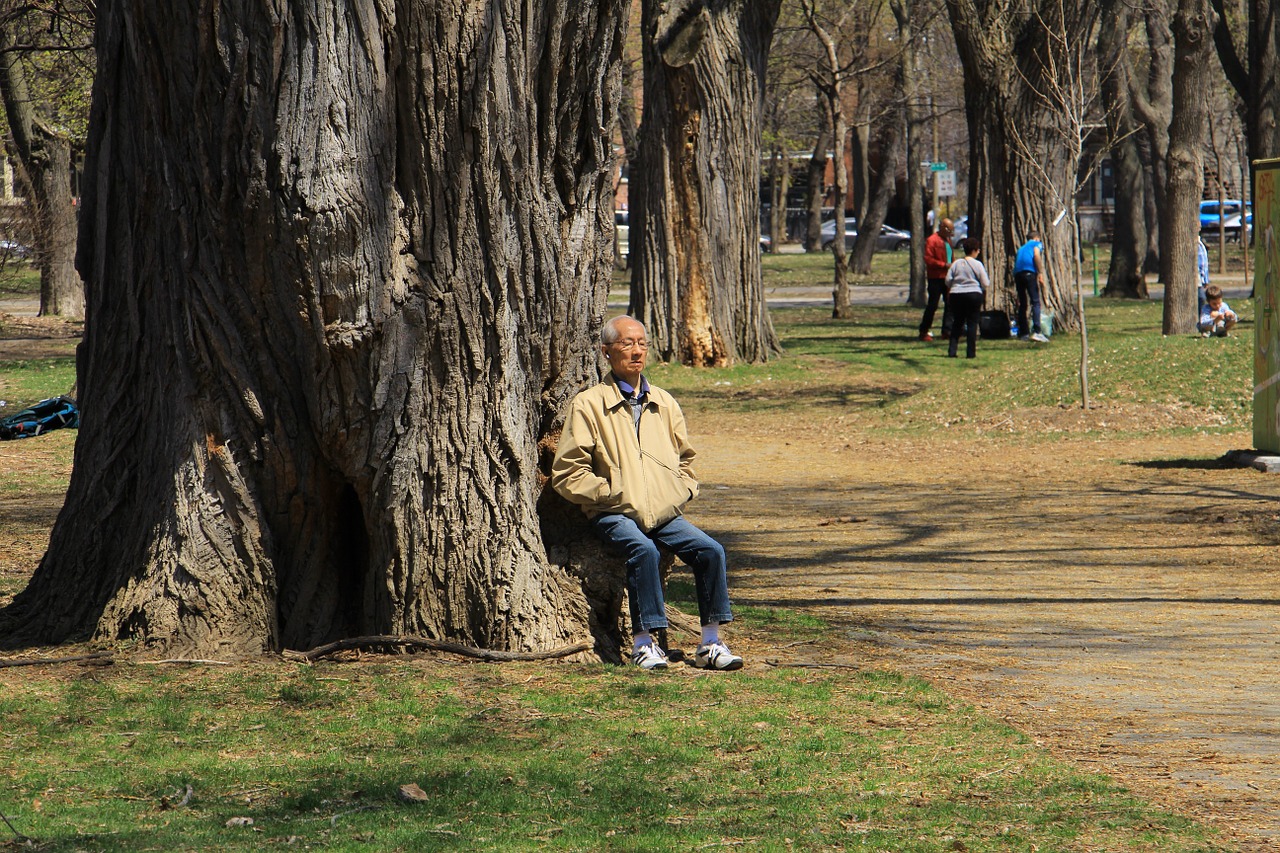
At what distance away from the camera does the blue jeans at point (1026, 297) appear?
72.7 ft

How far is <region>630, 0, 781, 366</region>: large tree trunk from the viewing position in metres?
18.7

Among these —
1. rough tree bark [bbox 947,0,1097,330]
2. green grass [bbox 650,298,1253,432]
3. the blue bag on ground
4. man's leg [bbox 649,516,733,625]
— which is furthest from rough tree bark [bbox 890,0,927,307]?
man's leg [bbox 649,516,733,625]

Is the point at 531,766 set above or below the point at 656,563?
below

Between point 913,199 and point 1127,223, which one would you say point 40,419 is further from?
point 1127,223

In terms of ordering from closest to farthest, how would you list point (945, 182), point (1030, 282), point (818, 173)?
1. point (1030, 282)
2. point (945, 182)
3. point (818, 173)

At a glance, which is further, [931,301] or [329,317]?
[931,301]

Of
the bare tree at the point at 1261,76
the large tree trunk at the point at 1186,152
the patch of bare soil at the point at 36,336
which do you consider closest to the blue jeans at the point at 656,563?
the large tree trunk at the point at 1186,152

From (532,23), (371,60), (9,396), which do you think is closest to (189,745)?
(371,60)

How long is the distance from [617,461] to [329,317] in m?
1.31

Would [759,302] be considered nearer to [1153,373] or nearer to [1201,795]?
[1153,373]

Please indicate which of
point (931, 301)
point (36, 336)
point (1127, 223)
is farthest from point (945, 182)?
point (36, 336)

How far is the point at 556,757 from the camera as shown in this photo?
4773mm

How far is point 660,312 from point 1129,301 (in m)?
14.7

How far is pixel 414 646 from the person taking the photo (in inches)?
233
